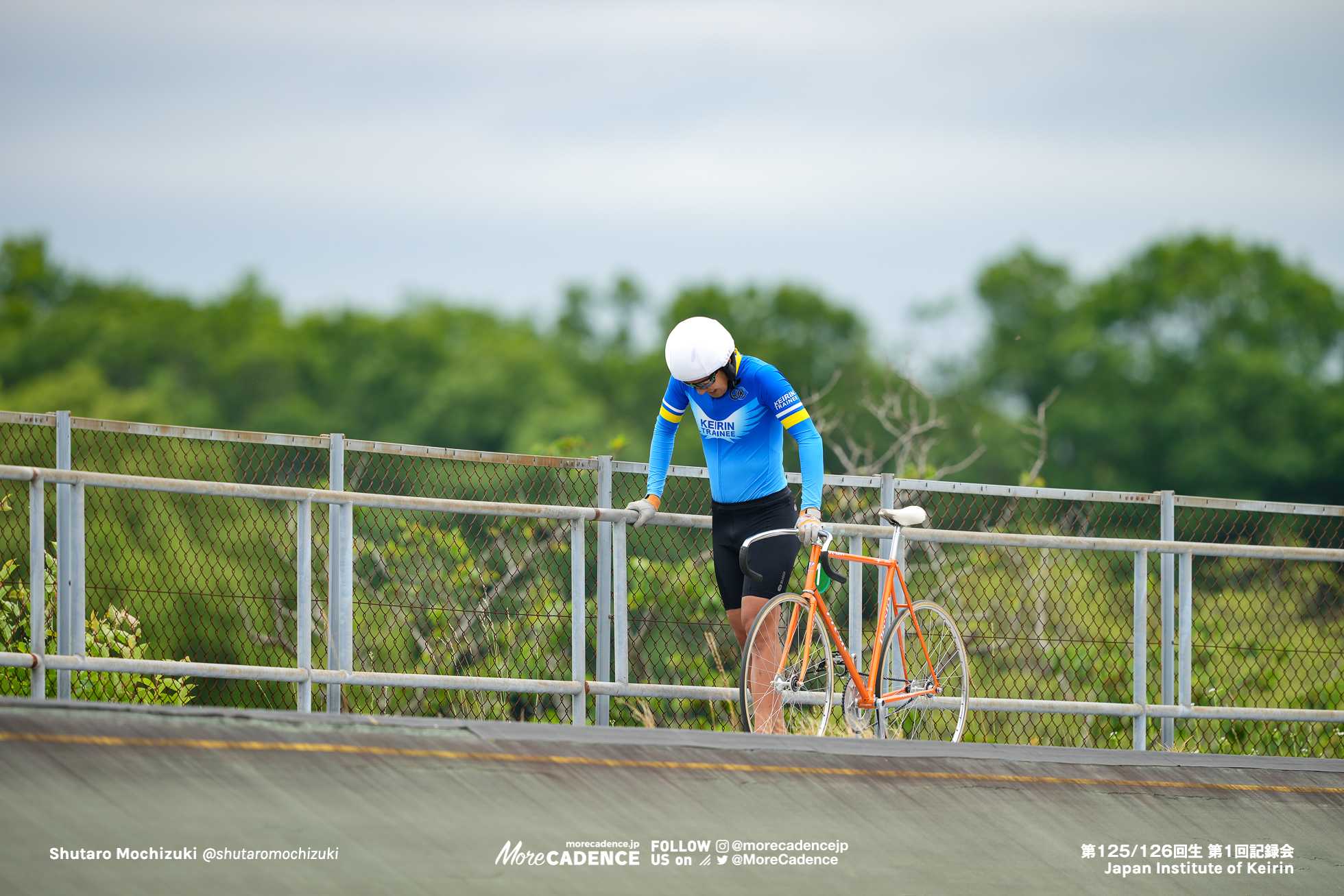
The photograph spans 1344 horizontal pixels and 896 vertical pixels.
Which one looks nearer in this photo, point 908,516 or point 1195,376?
point 908,516

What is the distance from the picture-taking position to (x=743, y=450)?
7465 mm

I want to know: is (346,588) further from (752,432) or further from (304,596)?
(752,432)

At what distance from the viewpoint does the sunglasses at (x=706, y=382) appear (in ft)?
23.7

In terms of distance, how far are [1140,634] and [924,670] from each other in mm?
1652

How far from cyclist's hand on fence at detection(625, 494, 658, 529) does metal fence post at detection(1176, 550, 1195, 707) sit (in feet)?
11.6

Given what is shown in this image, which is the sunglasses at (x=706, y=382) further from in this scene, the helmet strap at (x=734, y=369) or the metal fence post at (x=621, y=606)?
the metal fence post at (x=621, y=606)

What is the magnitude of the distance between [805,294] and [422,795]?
79.3 m

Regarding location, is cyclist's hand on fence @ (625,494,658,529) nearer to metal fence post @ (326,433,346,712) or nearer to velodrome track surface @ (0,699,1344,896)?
velodrome track surface @ (0,699,1344,896)

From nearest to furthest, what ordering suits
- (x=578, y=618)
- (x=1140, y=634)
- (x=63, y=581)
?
1. (x=63, y=581)
2. (x=578, y=618)
3. (x=1140, y=634)

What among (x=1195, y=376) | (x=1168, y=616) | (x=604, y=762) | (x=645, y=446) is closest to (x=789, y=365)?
(x=645, y=446)

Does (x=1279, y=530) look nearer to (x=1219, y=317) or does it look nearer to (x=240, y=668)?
(x=240, y=668)

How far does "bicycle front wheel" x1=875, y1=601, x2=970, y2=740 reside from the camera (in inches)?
306

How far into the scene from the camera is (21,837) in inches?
187

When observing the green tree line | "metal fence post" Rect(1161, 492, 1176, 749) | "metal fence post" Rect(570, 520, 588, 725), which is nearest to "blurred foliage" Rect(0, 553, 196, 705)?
"metal fence post" Rect(570, 520, 588, 725)
